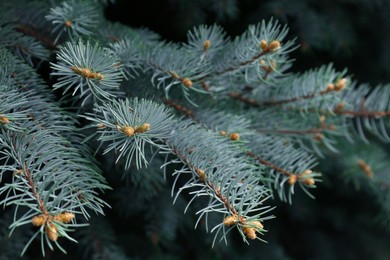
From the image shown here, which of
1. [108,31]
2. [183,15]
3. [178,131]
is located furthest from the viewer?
[183,15]

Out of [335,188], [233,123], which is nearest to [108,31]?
[233,123]

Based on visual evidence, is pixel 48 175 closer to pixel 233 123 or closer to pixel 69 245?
pixel 233 123

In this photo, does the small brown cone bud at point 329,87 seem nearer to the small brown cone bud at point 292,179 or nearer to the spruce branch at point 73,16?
the small brown cone bud at point 292,179

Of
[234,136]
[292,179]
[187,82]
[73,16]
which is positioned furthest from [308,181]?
[73,16]

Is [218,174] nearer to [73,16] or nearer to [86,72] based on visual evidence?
[86,72]

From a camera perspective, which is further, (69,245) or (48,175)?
(69,245)

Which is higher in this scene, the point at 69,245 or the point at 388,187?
the point at 388,187

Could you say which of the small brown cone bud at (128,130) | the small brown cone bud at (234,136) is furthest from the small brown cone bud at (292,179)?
the small brown cone bud at (128,130)

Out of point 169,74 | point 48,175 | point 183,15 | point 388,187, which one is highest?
point 183,15

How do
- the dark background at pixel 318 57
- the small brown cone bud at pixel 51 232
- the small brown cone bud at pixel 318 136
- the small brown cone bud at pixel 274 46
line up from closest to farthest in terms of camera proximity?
the small brown cone bud at pixel 51 232, the small brown cone bud at pixel 274 46, the small brown cone bud at pixel 318 136, the dark background at pixel 318 57
